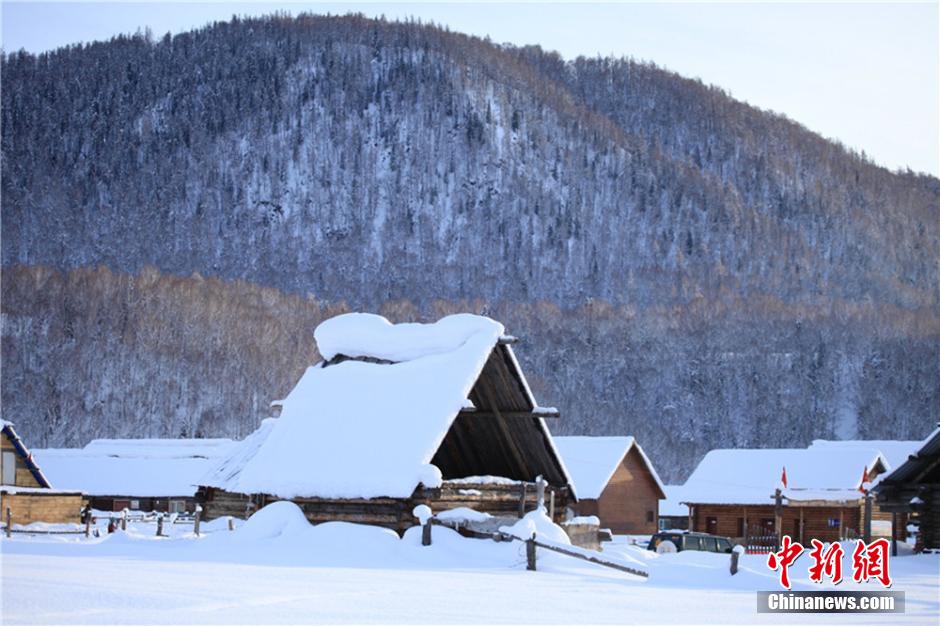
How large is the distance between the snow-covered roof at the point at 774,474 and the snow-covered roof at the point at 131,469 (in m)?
23.8

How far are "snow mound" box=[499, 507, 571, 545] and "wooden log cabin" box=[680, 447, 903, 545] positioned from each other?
30.2 m

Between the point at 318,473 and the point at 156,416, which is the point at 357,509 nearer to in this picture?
the point at 318,473

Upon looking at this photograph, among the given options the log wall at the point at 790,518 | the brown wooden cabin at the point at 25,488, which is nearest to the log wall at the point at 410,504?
the brown wooden cabin at the point at 25,488

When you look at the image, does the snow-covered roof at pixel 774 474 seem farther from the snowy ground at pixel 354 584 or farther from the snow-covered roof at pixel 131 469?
the snowy ground at pixel 354 584

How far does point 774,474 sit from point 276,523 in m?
38.3

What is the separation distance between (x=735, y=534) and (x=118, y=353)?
96.7m

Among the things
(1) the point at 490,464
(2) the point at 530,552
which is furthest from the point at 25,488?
(2) the point at 530,552

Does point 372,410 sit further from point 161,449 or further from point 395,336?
point 161,449

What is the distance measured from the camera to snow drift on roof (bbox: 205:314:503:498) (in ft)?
91.3

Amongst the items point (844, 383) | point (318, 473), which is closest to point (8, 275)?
point (844, 383)

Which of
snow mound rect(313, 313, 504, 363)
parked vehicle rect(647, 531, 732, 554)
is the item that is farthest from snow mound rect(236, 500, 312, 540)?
parked vehicle rect(647, 531, 732, 554)

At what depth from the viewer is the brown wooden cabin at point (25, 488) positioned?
1809 inches

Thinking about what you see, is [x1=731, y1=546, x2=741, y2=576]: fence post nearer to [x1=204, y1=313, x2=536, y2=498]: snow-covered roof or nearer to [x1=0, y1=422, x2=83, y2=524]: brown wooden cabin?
[x1=204, y1=313, x2=536, y2=498]: snow-covered roof

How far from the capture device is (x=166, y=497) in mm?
70500
